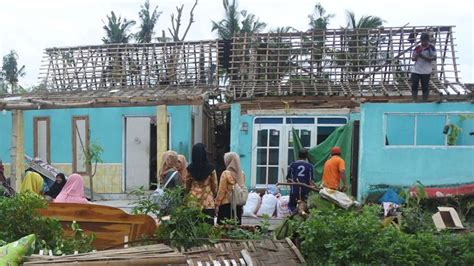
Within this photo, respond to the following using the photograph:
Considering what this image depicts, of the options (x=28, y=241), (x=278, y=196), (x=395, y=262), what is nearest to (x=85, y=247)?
(x=28, y=241)

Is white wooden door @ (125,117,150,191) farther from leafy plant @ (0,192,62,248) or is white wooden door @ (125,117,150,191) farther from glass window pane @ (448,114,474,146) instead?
leafy plant @ (0,192,62,248)

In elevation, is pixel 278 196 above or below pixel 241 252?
below

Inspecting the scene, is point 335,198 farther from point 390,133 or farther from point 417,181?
point 390,133

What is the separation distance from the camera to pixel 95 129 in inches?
525

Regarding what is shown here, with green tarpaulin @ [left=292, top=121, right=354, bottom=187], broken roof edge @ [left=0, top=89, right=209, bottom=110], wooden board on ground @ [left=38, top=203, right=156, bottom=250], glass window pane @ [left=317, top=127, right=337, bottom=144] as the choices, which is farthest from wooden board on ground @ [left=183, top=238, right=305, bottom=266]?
glass window pane @ [left=317, top=127, right=337, bottom=144]

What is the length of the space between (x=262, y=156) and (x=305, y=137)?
1096mm

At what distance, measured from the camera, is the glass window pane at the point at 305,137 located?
11859 mm

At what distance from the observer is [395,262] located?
4145mm

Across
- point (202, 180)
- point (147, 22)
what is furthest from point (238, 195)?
point (147, 22)

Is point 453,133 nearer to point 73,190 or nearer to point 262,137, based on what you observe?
point 262,137

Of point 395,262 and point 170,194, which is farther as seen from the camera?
point 170,194

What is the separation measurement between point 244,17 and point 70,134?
43.7 ft

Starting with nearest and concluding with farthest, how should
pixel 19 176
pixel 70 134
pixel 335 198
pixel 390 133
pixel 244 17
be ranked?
pixel 335 198 < pixel 19 176 < pixel 390 133 < pixel 70 134 < pixel 244 17

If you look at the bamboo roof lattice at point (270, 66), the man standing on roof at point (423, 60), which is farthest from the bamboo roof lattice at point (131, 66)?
the man standing on roof at point (423, 60)
